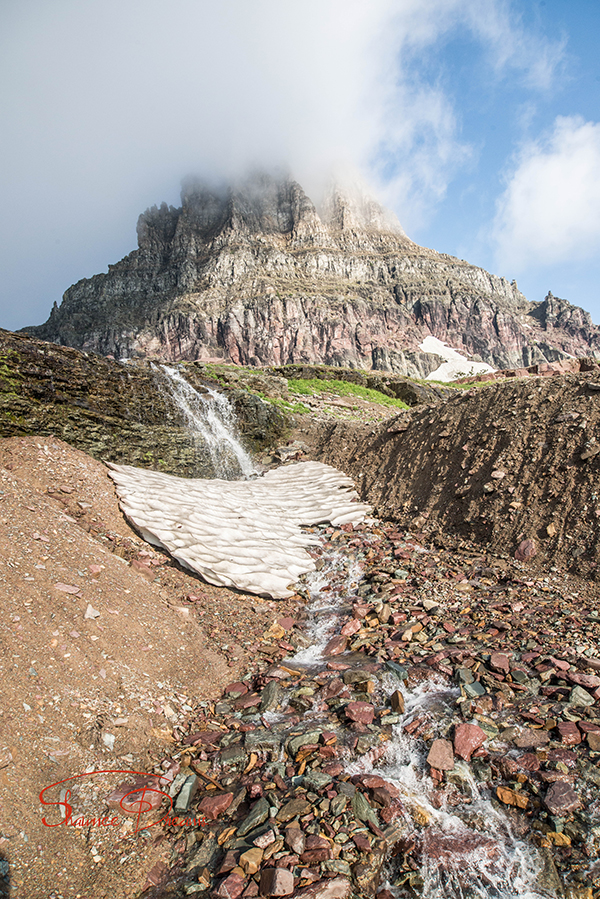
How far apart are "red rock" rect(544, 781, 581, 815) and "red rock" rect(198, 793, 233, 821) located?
2251 mm

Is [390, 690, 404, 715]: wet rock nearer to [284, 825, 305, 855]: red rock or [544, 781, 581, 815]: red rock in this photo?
[544, 781, 581, 815]: red rock

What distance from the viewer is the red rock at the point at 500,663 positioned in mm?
4114

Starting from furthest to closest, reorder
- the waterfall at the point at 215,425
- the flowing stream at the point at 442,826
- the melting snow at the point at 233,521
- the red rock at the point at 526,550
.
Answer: the waterfall at the point at 215,425
the melting snow at the point at 233,521
the red rock at the point at 526,550
the flowing stream at the point at 442,826

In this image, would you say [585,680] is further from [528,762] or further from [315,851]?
[315,851]

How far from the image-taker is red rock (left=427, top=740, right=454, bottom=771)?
Answer: 3.25 meters

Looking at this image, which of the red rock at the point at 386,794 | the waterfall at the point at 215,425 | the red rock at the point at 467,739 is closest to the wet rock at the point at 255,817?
the red rock at the point at 386,794

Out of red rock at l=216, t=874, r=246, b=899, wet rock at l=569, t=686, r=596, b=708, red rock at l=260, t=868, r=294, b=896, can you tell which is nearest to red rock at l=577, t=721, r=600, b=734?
wet rock at l=569, t=686, r=596, b=708

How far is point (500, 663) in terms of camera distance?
418cm

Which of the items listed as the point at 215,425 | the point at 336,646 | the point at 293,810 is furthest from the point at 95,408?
the point at 293,810

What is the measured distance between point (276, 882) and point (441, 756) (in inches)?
59.1

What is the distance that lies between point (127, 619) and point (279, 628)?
202 centimetres

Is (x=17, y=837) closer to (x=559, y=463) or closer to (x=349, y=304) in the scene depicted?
(x=559, y=463)

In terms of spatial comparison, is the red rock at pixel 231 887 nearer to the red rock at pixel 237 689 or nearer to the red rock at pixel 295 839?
the red rock at pixel 295 839

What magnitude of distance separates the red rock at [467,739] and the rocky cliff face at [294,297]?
115142 millimetres
